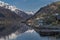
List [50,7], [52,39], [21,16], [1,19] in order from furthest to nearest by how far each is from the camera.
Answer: [21,16], [1,19], [50,7], [52,39]

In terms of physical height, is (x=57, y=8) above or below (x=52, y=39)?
above

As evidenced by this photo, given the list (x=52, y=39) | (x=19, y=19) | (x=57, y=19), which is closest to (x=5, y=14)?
(x=19, y=19)

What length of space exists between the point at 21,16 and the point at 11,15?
6.69 metres

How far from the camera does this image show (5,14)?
76250mm

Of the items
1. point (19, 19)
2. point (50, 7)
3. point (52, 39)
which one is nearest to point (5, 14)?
point (19, 19)

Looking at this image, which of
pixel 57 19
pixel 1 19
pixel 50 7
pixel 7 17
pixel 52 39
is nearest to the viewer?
pixel 52 39

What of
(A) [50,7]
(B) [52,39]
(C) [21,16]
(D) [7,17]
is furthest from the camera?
(C) [21,16]

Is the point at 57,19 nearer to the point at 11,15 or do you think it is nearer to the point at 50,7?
the point at 50,7

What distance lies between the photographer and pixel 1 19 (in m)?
70.2

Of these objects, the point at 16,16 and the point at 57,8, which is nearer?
the point at 57,8

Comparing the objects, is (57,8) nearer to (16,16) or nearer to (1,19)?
(1,19)

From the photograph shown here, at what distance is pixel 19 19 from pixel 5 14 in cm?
614

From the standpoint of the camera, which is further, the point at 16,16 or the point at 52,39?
the point at 16,16

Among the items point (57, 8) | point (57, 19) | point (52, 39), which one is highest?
point (57, 8)
